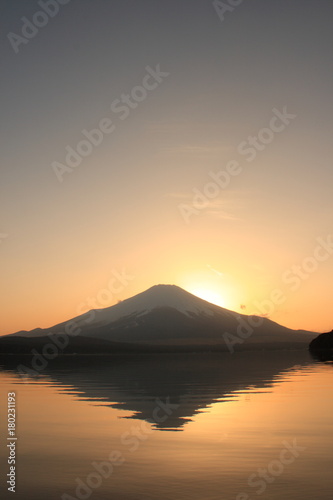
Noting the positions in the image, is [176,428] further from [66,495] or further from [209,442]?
[66,495]

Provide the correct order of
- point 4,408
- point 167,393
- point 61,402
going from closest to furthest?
point 4,408, point 61,402, point 167,393

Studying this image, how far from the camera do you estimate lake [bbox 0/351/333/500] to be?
52.3 ft

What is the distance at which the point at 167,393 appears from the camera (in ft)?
128

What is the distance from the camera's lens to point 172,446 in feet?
69.5

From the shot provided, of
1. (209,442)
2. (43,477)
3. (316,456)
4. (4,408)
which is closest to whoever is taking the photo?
(43,477)

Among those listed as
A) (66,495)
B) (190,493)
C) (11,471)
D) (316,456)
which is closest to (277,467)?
(316,456)

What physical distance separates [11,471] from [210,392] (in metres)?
23.5

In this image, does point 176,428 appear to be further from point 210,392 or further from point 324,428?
point 210,392

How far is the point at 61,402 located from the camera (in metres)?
35.0

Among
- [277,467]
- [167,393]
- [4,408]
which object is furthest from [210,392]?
[277,467]

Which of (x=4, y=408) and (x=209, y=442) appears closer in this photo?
(x=209, y=442)

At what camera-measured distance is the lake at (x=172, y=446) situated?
1593 cm

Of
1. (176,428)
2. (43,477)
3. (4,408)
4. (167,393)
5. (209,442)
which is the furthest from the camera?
(167,393)

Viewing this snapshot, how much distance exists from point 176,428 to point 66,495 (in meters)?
10.3
